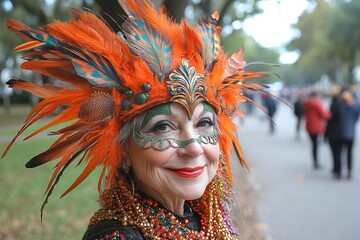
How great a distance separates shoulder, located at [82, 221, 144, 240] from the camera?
1.61 meters

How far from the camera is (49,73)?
1753 mm

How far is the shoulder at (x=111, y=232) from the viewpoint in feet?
5.28

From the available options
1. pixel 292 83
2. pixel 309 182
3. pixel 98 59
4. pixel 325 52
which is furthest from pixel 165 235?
pixel 292 83

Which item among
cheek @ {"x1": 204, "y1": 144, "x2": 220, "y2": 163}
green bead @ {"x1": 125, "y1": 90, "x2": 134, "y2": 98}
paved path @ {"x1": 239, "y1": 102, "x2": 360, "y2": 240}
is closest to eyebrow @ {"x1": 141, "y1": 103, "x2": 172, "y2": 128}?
green bead @ {"x1": 125, "y1": 90, "x2": 134, "y2": 98}

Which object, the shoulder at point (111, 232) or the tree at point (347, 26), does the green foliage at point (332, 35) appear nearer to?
the tree at point (347, 26)

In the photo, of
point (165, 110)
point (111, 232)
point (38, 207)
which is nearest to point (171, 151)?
point (165, 110)

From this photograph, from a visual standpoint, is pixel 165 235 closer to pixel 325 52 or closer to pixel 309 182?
pixel 309 182

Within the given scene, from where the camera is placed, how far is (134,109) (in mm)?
1720

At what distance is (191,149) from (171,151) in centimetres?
9

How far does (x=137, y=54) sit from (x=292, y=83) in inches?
3794

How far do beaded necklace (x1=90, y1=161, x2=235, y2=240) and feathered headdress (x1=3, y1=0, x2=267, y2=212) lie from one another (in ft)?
0.45

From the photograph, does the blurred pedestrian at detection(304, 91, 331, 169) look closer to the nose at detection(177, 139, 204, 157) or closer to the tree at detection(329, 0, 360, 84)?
the nose at detection(177, 139, 204, 157)

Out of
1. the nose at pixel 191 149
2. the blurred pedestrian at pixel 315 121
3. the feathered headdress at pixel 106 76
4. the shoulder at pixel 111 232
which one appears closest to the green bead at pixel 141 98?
the feathered headdress at pixel 106 76

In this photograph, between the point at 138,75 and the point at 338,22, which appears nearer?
the point at 138,75
